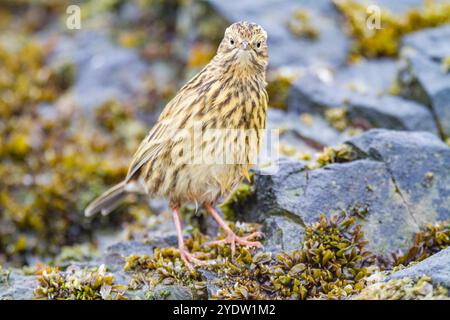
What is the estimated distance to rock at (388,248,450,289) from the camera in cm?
479

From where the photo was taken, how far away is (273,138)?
764 cm

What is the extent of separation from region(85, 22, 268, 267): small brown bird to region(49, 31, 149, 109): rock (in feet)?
13.5

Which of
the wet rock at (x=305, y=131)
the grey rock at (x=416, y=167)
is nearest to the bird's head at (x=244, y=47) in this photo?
the grey rock at (x=416, y=167)

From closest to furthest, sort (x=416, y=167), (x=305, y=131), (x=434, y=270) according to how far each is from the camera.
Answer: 1. (x=434, y=270)
2. (x=416, y=167)
3. (x=305, y=131)

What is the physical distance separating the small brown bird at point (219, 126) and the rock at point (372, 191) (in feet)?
1.14

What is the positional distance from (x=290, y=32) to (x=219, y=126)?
4.29 m

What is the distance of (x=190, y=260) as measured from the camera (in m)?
5.91

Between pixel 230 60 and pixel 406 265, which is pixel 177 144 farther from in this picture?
pixel 406 265

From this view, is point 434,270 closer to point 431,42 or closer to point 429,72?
point 429,72

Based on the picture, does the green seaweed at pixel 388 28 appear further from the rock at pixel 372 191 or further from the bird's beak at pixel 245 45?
the bird's beak at pixel 245 45

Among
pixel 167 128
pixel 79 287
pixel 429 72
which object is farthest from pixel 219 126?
pixel 429 72

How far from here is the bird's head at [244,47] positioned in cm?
563
